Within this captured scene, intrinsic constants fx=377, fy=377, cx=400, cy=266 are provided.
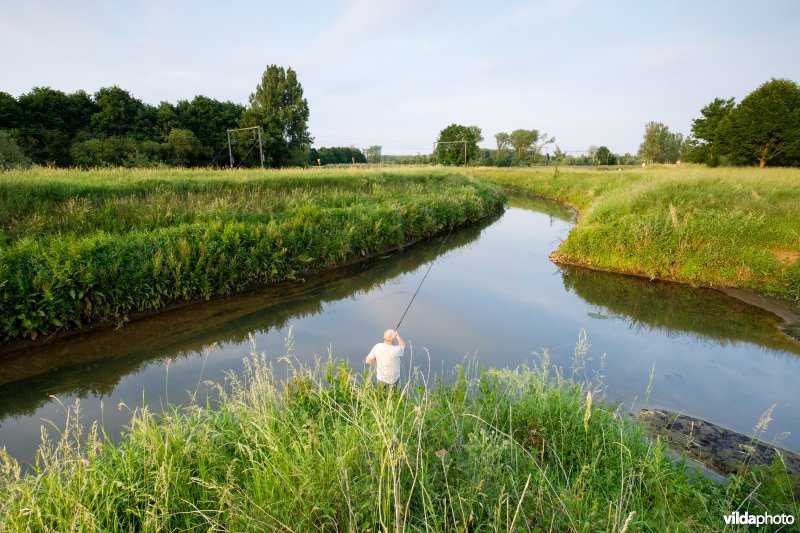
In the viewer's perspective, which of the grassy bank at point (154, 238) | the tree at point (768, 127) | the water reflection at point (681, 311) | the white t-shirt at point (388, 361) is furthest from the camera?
the tree at point (768, 127)

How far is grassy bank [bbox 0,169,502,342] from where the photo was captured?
670 cm

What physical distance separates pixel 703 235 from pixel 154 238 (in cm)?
1464

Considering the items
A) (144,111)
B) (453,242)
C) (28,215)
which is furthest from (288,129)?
(28,215)

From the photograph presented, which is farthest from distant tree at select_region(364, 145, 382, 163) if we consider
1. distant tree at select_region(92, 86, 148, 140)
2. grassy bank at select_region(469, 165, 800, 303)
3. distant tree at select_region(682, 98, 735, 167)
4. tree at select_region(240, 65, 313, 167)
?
grassy bank at select_region(469, 165, 800, 303)

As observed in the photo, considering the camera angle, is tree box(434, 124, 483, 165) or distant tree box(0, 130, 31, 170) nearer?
distant tree box(0, 130, 31, 170)

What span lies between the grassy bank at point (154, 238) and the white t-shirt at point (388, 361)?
5930 mm

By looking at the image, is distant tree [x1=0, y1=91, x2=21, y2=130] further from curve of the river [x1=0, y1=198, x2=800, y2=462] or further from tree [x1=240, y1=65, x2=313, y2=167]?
curve of the river [x1=0, y1=198, x2=800, y2=462]

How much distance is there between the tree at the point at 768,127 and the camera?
25188 millimetres

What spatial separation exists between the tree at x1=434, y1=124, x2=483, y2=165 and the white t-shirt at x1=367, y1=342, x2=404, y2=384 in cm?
6582

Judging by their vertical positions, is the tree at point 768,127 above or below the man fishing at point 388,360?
above

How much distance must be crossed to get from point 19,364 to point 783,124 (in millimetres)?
38958

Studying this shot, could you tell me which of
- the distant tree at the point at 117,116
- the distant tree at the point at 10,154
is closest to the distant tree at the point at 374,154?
the distant tree at the point at 117,116

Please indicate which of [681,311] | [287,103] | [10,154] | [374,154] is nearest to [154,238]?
[681,311]

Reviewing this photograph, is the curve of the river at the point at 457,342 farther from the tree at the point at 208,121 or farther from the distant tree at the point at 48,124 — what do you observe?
the tree at the point at 208,121
